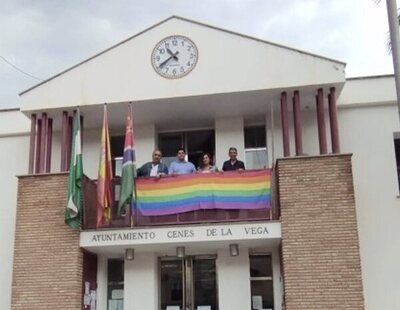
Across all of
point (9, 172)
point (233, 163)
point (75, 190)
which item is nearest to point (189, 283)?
→ point (233, 163)

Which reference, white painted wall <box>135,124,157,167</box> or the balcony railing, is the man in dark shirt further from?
white painted wall <box>135,124,157,167</box>

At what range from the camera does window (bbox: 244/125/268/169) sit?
16.0 m

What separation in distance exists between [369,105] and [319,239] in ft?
12.8

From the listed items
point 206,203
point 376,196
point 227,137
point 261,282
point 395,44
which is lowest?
point 261,282

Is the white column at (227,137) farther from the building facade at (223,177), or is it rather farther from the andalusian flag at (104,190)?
the andalusian flag at (104,190)

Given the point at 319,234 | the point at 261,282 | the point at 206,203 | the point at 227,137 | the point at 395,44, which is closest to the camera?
the point at 395,44

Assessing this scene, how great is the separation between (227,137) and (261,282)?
357 cm

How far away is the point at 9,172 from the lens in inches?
663

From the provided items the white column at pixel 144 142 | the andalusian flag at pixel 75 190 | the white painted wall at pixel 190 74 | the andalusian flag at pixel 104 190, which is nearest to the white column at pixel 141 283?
the andalusian flag at pixel 104 190

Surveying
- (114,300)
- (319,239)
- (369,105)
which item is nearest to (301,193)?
(319,239)

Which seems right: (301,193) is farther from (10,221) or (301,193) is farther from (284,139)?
(10,221)

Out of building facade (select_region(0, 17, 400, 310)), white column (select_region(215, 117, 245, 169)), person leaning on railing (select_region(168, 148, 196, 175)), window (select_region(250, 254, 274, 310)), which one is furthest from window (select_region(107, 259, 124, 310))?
white column (select_region(215, 117, 245, 169))

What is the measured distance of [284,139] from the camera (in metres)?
14.6

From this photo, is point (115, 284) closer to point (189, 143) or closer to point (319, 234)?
point (189, 143)
